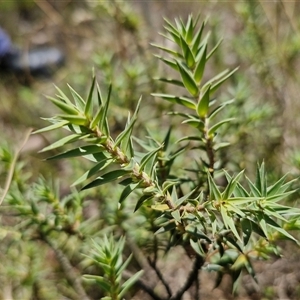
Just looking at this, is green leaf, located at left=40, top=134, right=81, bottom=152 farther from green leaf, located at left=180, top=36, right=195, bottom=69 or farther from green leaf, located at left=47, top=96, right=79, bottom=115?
green leaf, located at left=180, top=36, right=195, bottom=69

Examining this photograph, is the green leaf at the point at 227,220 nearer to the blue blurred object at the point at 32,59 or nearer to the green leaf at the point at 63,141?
the green leaf at the point at 63,141

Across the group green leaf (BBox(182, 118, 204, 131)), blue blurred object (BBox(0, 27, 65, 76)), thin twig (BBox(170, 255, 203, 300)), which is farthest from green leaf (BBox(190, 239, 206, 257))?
blue blurred object (BBox(0, 27, 65, 76))

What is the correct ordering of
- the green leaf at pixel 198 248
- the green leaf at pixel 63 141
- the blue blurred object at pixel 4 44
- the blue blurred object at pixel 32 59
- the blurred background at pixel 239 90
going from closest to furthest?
the green leaf at pixel 63 141
the green leaf at pixel 198 248
the blurred background at pixel 239 90
the blue blurred object at pixel 4 44
the blue blurred object at pixel 32 59

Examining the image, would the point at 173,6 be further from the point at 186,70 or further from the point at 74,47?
the point at 186,70

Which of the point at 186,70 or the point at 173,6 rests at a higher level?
the point at 173,6

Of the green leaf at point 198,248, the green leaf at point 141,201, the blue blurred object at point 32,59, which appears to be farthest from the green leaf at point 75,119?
the blue blurred object at point 32,59

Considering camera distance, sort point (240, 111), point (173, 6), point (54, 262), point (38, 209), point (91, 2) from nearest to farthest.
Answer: point (38, 209), point (240, 111), point (54, 262), point (91, 2), point (173, 6)

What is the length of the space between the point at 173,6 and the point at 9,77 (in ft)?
3.41

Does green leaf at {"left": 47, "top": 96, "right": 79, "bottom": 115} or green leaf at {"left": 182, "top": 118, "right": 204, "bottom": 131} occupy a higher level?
green leaf at {"left": 47, "top": 96, "right": 79, "bottom": 115}

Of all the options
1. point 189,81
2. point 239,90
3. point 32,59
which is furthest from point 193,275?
point 32,59

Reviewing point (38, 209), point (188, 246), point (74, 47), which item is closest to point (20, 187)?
point (38, 209)

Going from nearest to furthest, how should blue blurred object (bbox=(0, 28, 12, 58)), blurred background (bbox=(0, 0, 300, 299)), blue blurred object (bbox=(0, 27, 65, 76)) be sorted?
blurred background (bbox=(0, 0, 300, 299)) → blue blurred object (bbox=(0, 28, 12, 58)) → blue blurred object (bbox=(0, 27, 65, 76))

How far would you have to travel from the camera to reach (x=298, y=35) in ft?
4.26

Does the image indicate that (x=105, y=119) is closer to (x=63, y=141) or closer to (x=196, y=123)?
(x=63, y=141)
